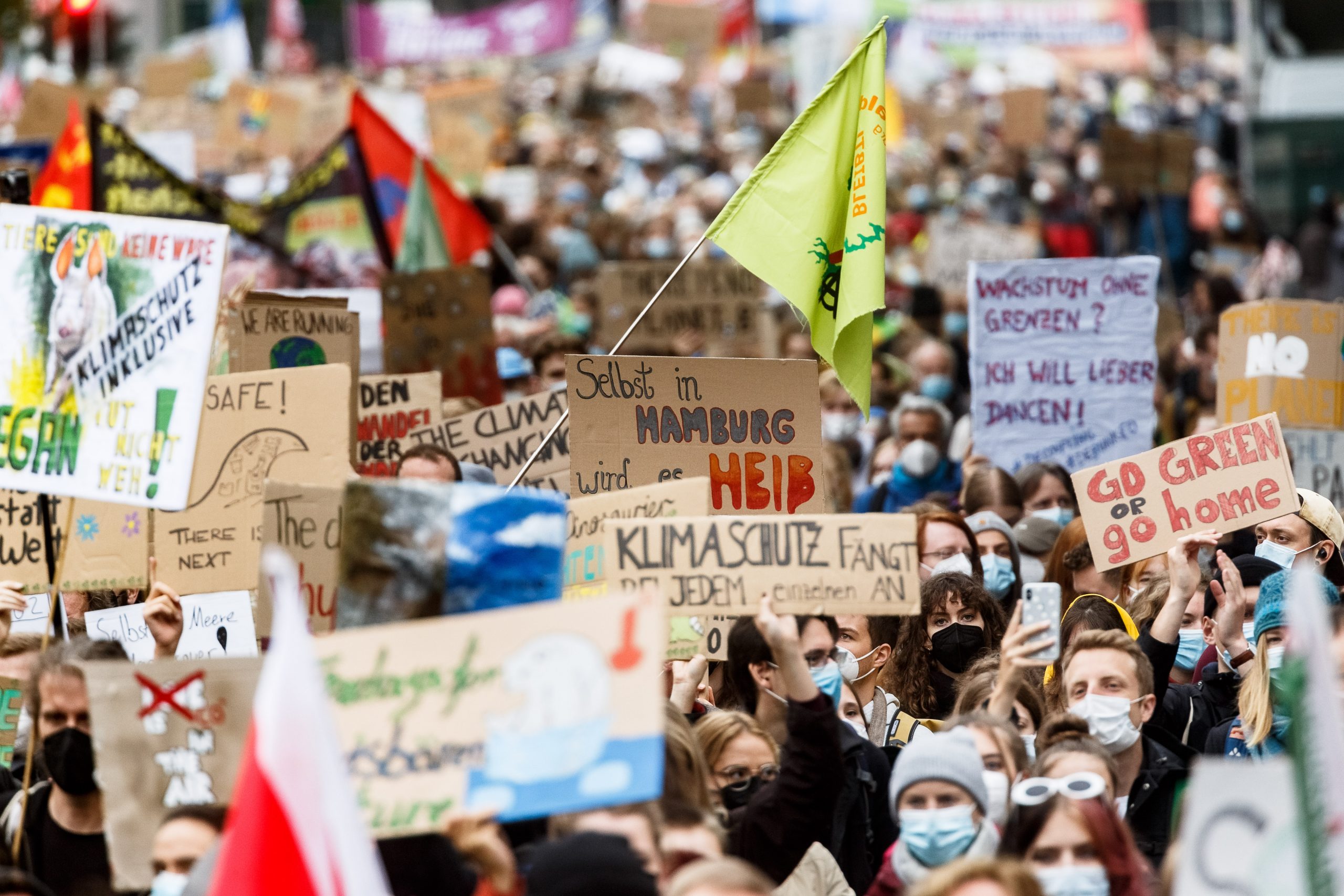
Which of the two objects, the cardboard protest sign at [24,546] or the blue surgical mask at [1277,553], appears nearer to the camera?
the blue surgical mask at [1277,553]

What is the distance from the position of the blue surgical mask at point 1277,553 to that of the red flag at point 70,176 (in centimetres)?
696

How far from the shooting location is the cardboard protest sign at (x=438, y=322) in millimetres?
10039

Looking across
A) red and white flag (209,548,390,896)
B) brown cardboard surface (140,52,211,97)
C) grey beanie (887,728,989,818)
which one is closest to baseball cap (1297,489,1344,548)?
grey beanie (887,728,989,818)

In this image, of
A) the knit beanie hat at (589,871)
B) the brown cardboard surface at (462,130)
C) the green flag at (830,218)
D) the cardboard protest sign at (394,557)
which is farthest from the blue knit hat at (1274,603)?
the brown cardboard surface at (462,130)

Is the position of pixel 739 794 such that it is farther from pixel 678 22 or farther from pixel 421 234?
pixel 678 22

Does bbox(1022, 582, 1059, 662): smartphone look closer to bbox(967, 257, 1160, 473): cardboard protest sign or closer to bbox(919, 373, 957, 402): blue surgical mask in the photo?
bbox(967, 257, 1160, 473): cardboard protest sign

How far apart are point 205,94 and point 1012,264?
24074 mm

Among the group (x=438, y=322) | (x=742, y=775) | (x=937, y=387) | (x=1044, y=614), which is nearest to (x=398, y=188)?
(x=438, y=322)

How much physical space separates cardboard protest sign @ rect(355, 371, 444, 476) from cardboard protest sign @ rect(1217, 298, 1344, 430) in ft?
10.6

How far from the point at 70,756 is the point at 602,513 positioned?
1483 mm

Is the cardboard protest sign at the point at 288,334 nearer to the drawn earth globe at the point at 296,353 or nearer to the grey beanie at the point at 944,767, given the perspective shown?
the drawn earth globe at the point at 296,353

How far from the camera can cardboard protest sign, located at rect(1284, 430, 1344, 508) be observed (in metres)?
8.39

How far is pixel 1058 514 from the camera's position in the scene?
8023 mm

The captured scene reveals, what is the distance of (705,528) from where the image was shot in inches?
197
